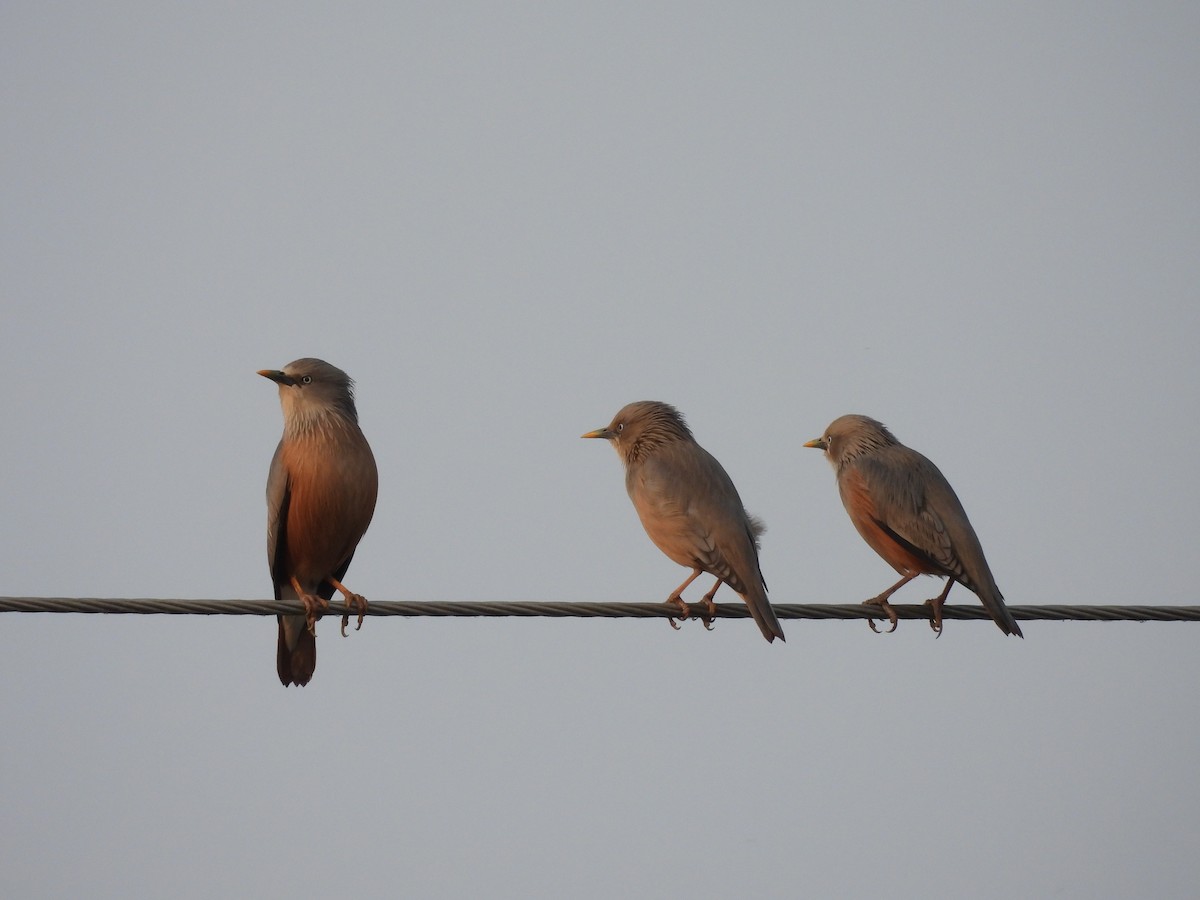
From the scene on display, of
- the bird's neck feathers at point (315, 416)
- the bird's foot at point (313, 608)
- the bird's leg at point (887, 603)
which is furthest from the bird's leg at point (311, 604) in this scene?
the bird's leg at point (887, 603)

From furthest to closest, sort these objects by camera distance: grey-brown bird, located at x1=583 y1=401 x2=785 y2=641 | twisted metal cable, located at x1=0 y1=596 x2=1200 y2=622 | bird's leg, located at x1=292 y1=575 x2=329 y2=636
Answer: grey-brown bird, located at x1=583 y1=401 x2=785 y2=641, bird's leg, located at x1=292 y1=575 x2=329 y2=636, twisted metal cable, located at x1=0 y1=596 x2=1200 y2=622

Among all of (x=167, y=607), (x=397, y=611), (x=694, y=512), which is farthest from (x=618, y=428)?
(x=167, y=607)

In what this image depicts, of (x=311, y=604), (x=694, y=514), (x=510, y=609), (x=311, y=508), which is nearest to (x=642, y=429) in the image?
(x=694, y=514)

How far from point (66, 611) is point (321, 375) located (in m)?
2.77

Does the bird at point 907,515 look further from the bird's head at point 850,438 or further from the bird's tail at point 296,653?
the bird's tail at point 296,653

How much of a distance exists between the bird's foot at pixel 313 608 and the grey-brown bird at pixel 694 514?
168cm

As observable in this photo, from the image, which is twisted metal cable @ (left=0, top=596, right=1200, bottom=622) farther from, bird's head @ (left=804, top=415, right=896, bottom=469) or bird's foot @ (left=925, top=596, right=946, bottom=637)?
bird's head @ (left=804, top=415, right=896, bottom=469)

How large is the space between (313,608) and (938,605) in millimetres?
3084

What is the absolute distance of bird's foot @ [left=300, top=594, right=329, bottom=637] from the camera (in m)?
6.11

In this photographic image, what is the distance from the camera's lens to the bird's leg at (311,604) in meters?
6.11

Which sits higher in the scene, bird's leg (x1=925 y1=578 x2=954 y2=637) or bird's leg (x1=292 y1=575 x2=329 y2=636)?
bird's leg (x1=925 y1=578 x2=954 y2=637)

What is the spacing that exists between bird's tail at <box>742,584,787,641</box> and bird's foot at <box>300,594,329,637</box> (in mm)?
1996

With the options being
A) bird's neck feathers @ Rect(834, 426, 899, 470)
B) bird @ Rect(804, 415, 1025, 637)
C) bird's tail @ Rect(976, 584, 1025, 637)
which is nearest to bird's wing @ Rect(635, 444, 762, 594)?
bird @ Rect(804, 415, 1025, 637)

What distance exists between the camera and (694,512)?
22.9 ft
